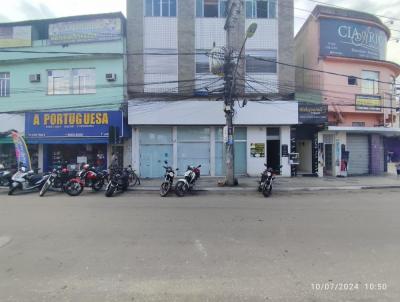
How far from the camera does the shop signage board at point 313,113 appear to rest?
1653 cm

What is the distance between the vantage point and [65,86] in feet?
55.2

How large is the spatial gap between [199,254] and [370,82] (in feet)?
65.0

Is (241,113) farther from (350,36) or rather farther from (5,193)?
(5,193)

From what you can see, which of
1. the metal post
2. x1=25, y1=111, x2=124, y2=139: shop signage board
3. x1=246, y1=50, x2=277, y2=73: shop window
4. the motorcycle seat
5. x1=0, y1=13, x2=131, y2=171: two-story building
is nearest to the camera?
the motorcycle seat

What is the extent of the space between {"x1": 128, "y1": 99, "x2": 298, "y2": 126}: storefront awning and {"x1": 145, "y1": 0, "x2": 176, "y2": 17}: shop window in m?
5.40

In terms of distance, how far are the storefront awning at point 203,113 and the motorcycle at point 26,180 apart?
5.78 meters

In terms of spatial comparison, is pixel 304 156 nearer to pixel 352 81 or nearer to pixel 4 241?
pixel 352 81

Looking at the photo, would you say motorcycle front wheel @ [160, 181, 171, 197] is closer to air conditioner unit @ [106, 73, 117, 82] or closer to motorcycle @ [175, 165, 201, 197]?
motorcycle @ [175, 165, 201, 197]

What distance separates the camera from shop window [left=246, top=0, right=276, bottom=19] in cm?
1723

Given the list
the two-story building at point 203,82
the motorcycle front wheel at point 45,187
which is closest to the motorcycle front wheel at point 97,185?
the motorcycle front wheel at point 45,187

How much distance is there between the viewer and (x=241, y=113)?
53.5ft

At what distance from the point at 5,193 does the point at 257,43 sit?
15352 millimetres

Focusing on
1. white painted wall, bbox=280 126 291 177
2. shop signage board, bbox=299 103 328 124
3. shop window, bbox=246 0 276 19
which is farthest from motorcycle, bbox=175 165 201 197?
shop window, bbox=246 0 276 19

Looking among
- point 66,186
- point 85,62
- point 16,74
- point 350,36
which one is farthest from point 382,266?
point 16,74
